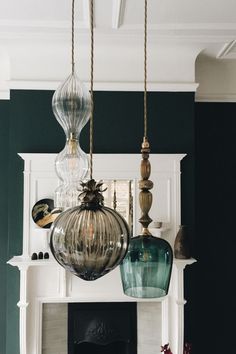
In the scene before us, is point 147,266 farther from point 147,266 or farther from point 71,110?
point 71,110

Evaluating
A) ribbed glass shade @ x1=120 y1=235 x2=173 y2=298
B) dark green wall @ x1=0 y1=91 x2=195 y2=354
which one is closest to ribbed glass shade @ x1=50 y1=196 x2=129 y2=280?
ribbed glass shade @ x1=120 y1=235 x2=173 y2=298

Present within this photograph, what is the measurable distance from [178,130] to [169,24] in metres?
0.87

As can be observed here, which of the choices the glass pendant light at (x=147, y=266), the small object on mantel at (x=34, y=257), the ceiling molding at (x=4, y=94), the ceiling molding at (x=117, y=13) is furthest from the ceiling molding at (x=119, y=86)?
the glass pendant light at (x=147, y=266)

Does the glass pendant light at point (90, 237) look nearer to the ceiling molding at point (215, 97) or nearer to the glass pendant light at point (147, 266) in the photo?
the glass pendant light at point (147, 266)

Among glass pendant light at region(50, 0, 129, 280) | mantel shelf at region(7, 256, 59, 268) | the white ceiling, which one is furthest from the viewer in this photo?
mantel shelf at region(7, 256, 59, 268)

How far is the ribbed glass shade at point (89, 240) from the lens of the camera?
1.06 metres

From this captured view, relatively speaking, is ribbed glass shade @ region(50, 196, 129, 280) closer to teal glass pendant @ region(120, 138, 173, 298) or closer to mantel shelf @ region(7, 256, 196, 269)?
teal glass pendant @ region(120, 138, 173, 298)

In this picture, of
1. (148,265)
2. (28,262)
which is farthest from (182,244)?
(148,265)

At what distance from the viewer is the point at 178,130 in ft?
11.5

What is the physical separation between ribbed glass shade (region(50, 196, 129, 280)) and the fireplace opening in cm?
248

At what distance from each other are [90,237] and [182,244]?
238 centimetres

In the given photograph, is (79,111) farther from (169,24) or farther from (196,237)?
(196,237)

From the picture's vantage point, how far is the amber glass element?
1.06m

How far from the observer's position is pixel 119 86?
347cm
